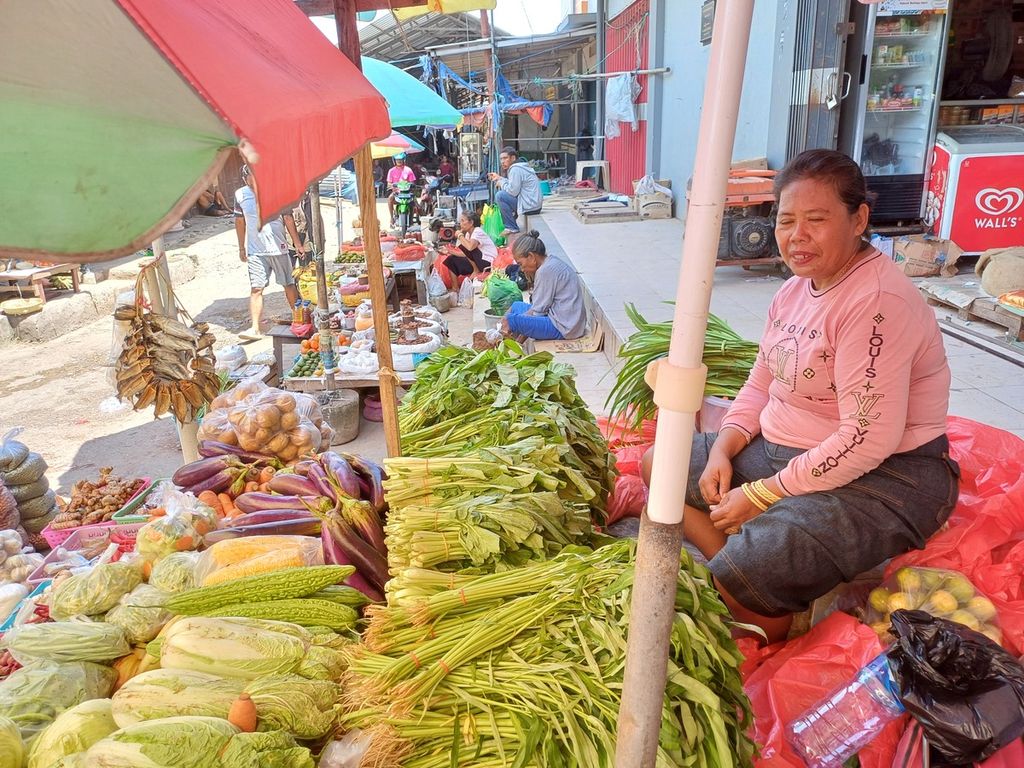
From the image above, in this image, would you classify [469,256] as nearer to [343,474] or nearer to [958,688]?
[343,474]

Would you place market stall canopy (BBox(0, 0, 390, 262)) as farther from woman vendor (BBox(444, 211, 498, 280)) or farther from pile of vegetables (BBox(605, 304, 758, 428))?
woman vendor (BBox(444, 211, 498, 280))

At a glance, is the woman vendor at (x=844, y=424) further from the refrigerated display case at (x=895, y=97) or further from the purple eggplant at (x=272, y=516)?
the refrigerated display case at (x=895, y=97)

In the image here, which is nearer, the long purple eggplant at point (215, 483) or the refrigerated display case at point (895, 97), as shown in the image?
the long purple eggplant at point (215, 483)

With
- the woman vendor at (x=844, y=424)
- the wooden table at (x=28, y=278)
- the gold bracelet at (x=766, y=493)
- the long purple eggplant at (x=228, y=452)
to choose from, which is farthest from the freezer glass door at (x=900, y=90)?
the wooden table at (x=28, y=278)

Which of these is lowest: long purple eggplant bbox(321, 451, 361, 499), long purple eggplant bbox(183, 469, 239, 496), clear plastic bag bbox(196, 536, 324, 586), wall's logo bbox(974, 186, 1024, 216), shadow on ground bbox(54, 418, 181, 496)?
shadow on ground bbox(54, 418, 181, 496)

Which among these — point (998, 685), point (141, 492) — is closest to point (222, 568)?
point (141, 492)

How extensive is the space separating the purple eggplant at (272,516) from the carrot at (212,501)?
0.40m

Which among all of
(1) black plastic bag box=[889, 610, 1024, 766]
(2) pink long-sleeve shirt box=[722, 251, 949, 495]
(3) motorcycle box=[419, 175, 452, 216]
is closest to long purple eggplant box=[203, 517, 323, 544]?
(2) pink long-sleeve shirt box=[722, 251, 949, 495]

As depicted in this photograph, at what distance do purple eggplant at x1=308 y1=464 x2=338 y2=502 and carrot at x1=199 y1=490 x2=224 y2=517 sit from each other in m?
0.52

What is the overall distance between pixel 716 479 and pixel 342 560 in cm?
136

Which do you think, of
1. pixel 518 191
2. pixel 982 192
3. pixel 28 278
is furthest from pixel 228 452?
pixel 518 191

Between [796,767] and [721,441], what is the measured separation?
113cm

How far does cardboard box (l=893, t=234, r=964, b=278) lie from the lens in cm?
636

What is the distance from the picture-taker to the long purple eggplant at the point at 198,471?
312 centimetres
